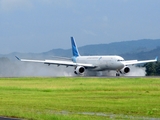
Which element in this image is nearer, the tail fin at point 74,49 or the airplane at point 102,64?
the airplane at point 102,64

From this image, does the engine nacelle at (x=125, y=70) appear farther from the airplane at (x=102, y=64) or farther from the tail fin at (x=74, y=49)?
the tail fin at (x=74, y=49)

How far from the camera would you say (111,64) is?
97.9 m

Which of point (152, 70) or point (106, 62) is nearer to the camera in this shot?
point (106, 62)

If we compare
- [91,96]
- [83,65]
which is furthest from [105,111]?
[83,65]

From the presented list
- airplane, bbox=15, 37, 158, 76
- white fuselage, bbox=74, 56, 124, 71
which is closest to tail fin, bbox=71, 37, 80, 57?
airplane, bbox=15, 37, 158, 76

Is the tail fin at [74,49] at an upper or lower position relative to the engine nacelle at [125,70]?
upper

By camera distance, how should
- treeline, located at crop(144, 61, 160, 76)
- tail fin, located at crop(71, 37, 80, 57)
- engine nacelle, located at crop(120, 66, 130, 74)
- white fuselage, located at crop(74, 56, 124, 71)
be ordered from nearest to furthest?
white fuselage, located at crop(74, 56, 124, 71) → engine nacelle, located at crop(120, 66, 130, 74) → treeline, located at crop(144, 61, 160, 76) → tail fin, located at crop(71, 37, 80, 57)

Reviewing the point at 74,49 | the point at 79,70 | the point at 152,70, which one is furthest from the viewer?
the point at 74,49

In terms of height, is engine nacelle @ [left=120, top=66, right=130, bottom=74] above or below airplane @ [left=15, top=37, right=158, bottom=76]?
below

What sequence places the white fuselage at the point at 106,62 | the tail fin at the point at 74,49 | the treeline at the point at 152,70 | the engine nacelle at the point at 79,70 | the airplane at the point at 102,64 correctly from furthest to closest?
the tail fin at the point at 74,49 → the treeline at the point at 152,70 → the engine nacelle at the point at 79,70 → the airplane at the point at 102,64 → the white fuselage at the point at 106,62

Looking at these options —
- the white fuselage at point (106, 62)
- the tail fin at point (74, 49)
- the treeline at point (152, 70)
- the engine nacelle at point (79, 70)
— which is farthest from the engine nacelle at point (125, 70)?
the tail fin at point (74, 49)

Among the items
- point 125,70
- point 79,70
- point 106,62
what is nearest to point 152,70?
point 125,70

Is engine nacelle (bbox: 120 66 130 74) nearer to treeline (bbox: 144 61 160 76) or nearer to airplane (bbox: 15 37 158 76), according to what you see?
airplane (bbox: 15 37 158 76)

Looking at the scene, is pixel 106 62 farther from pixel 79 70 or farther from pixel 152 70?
pixel 152 70
